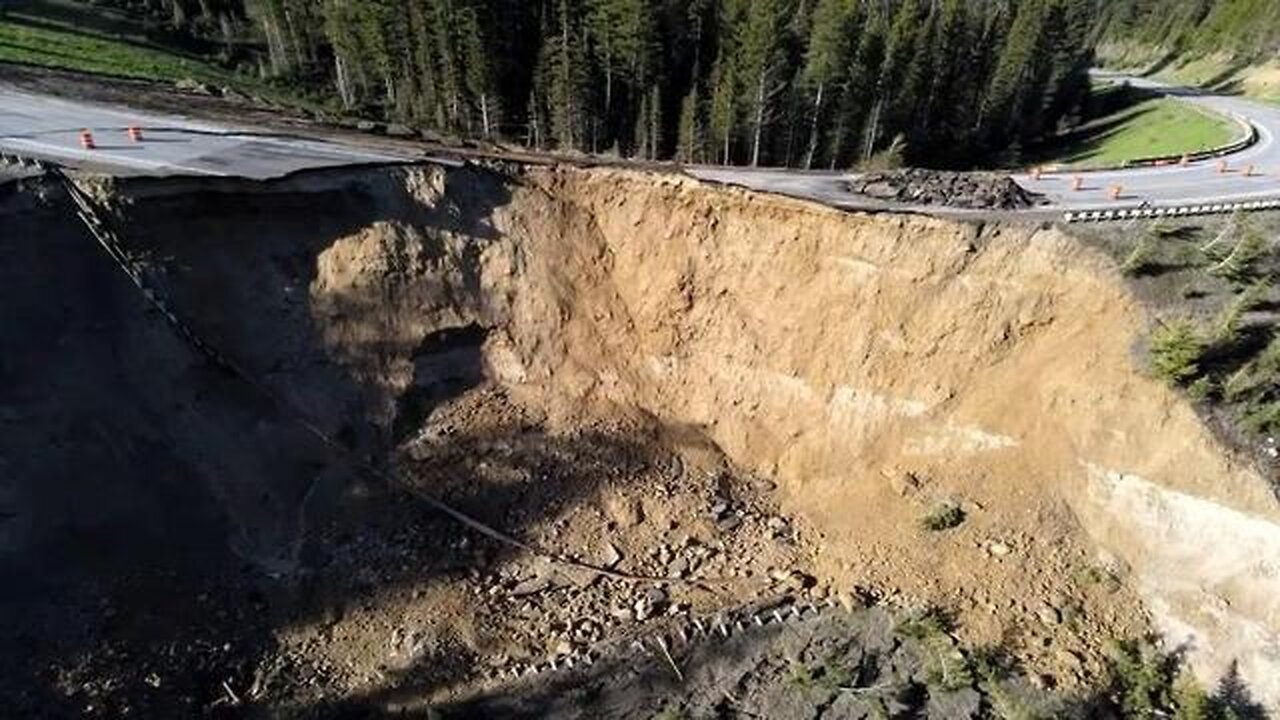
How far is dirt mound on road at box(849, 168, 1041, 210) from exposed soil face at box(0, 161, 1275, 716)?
1.92 m

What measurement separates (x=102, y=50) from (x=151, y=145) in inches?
845

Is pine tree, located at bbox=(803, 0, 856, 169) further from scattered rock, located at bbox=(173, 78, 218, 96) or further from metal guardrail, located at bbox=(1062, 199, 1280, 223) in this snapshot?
scattered rock, located at bbox=(173, 78, 218, 96)

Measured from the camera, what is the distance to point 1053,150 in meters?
48.9

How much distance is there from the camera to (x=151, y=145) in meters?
23.8

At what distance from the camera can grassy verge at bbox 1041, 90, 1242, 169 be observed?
39.5 meters

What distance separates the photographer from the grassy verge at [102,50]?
3603 cm

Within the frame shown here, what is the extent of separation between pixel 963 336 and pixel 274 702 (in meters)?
19.2

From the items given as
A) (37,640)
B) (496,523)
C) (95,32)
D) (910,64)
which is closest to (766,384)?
(496,523)

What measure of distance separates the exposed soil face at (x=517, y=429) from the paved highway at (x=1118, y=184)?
2248 mm

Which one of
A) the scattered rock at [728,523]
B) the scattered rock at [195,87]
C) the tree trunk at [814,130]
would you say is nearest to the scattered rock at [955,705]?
the scattered rock at [728,523]

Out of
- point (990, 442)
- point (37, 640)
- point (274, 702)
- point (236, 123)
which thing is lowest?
point (274, 702)

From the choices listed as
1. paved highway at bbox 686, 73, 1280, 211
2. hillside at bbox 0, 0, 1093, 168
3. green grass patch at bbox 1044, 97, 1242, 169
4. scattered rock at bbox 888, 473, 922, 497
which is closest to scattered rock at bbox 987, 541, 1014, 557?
scattered rock at bbox 888, 473, 922, 497

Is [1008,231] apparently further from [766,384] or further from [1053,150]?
[1053,150]

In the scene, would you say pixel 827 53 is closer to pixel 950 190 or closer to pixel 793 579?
pixel 950 190
